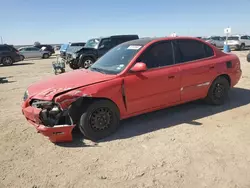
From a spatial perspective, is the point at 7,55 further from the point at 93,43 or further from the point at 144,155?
the point at 144,155

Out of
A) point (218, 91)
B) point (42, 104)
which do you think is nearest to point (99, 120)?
point (42, 104)

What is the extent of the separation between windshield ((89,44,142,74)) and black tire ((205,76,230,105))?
2002 millimetres

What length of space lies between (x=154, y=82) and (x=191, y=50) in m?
1.31

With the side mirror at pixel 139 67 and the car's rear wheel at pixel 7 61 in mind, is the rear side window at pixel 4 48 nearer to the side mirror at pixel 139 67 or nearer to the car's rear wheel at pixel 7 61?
the car's rear wheel at pixel 7 61

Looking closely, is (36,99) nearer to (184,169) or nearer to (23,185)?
(23,185)

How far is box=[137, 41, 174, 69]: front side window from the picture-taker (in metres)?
4.58

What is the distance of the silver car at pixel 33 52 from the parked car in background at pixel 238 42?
21.9 m

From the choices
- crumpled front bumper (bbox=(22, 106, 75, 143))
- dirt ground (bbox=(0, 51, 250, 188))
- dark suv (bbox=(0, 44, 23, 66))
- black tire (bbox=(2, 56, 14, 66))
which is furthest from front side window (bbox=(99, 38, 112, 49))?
black tire (bbox=(2, 56, 14, 66))

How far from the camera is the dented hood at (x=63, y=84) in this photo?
3907 millimetres

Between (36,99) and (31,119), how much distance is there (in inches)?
14.0

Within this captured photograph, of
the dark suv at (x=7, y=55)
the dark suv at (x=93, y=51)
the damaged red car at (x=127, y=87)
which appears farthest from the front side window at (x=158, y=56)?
the dark suv at (x=7, y=55)

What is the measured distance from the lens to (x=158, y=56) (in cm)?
475

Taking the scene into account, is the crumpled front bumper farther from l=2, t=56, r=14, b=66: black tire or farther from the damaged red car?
l=2, t=56, r=14, b=66: black tire

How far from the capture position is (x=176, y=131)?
14.2ft
